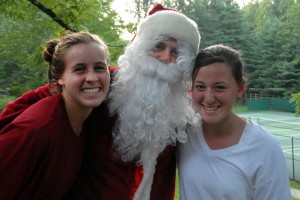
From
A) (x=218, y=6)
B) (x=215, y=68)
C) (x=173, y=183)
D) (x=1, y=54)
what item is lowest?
(x=173, y=183)

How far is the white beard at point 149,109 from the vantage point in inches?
114

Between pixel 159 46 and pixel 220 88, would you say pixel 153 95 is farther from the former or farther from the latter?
pixel 220 88

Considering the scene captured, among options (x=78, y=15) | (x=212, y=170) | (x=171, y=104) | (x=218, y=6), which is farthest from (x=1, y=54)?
(x=218, y=6)

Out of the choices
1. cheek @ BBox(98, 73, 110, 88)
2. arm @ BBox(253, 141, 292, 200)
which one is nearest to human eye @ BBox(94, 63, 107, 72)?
cheek @ BBox(98, 73, 110, 88)

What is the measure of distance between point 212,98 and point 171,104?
576mm

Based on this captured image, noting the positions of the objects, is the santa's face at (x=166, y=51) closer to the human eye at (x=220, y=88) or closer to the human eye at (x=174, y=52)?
the human eye at (x=174, y=52)

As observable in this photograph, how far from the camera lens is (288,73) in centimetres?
3706

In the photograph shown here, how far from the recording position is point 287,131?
25906mm

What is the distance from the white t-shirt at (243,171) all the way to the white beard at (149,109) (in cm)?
34

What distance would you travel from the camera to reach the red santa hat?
3074mm

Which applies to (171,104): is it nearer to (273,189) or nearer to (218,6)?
(273,189)

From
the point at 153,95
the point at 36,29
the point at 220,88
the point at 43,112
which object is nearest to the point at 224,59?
the point at 220,88

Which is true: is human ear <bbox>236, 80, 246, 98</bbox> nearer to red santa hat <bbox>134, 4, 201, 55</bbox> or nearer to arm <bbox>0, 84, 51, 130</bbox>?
red santa hat <bbox>134, 4, 201, 55</bbox>

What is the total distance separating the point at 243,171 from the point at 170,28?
1342 mm
